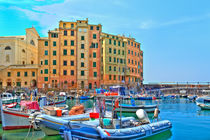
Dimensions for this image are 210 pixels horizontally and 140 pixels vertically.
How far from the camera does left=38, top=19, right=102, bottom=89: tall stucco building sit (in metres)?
63.2

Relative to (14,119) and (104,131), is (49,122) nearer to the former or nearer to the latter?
(104,131)

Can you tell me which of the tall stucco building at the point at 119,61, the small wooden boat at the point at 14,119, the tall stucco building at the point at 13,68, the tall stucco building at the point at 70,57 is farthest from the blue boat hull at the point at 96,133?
the tall stucco building at the point at 13,68

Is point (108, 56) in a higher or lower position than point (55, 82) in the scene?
higher

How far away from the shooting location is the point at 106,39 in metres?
66.4

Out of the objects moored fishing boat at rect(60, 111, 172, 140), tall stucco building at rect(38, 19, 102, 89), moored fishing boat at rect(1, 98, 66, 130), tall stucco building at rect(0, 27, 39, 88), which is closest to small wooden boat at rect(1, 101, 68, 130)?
moored fishing boat at rect(1, 98, 66, 130)

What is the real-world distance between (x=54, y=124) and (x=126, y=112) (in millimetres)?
18128

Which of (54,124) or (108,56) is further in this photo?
(108,56)

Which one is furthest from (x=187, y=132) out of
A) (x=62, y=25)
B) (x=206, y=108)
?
(x=62, y=25)

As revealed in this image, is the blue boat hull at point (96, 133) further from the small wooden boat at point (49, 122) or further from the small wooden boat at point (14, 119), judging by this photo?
the small wooden boat at point (14, 119)

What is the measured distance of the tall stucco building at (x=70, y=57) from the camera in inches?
2489

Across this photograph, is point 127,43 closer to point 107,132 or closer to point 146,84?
point 146,84

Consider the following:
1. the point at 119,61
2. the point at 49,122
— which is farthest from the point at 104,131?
the point at 119,61

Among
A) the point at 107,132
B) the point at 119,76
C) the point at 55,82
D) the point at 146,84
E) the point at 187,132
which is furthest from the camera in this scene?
the point at 146,84

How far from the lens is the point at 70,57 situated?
64.2m
